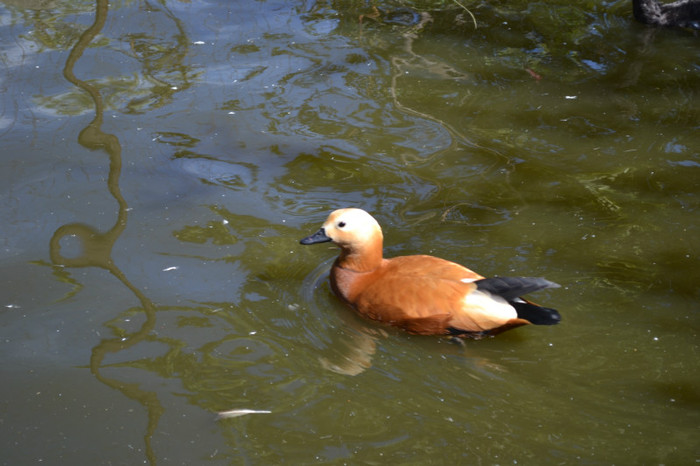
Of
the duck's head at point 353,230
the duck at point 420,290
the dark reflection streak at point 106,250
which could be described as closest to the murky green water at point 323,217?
the dark reflection streak at point 106,250

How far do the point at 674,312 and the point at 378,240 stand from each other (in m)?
1.66

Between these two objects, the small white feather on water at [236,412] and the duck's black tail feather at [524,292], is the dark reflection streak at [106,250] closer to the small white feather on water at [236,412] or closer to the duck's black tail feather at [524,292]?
the small white feather on water at [236,412]

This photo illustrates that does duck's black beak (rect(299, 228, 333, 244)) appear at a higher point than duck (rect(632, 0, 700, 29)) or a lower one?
lower

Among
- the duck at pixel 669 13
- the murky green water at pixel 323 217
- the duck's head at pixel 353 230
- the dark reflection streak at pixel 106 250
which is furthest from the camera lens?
the duck at pixel 669 13

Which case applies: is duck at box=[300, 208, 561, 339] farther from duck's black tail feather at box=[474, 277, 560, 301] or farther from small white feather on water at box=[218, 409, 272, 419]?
small white feather on water at box=[218, 409, 272, 419]

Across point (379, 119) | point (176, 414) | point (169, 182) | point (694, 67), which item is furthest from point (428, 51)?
point (176, 414)

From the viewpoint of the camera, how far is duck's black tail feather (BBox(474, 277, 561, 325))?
410 cm

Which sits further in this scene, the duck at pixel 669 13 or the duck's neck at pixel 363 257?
the duck at pixel 669 13

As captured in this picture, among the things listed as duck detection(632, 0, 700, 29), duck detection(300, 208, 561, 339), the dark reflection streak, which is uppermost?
duck detection(632, 0, 700, 29)

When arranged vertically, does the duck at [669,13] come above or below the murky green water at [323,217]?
above

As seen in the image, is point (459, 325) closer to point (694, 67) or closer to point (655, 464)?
point (655, 464)

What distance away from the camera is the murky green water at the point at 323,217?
3.73 m

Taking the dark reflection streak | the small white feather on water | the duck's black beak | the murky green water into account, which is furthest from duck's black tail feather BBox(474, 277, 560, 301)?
the dark reflection streak

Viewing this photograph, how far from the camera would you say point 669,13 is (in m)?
8.33
